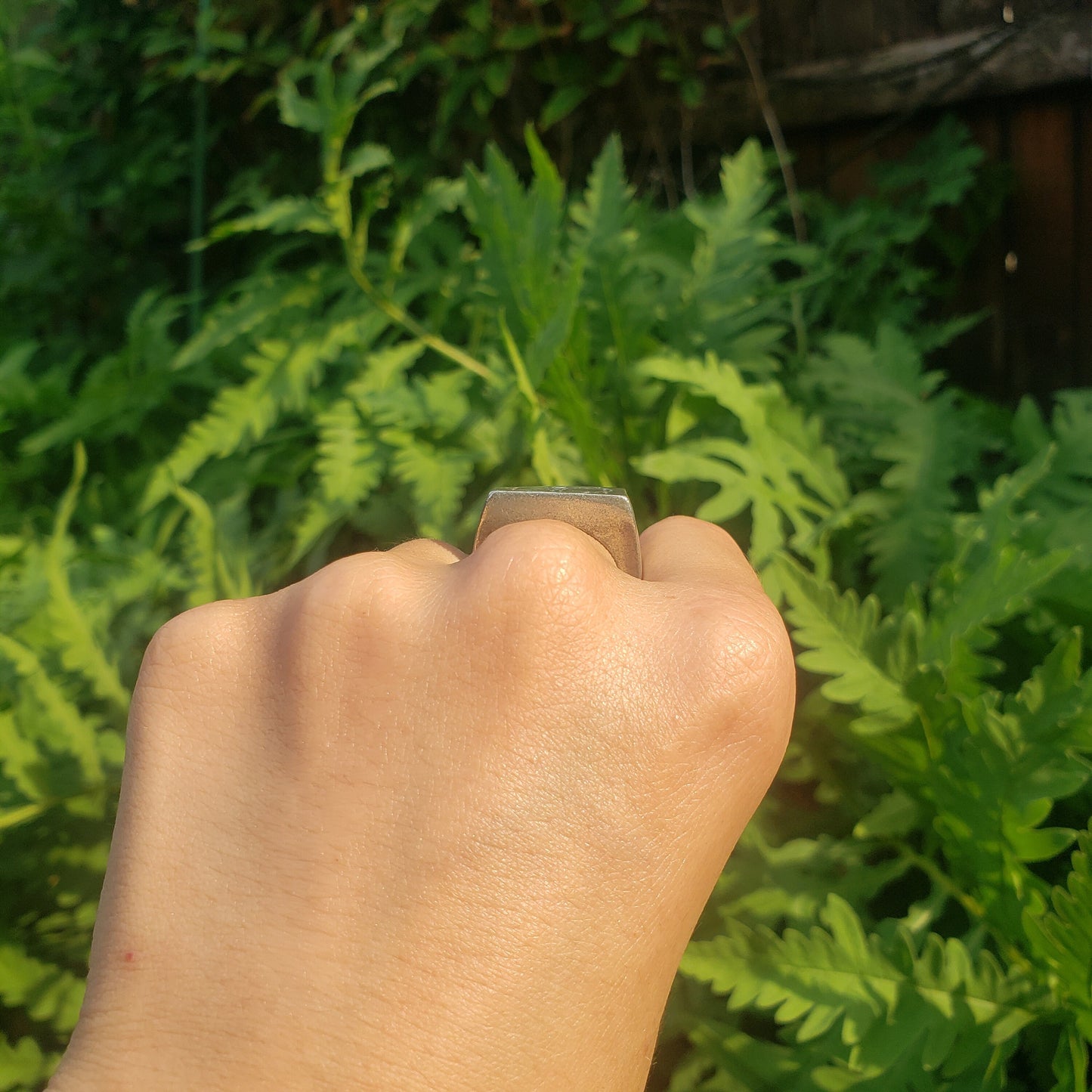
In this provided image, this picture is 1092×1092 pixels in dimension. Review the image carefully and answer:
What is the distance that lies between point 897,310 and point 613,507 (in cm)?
136

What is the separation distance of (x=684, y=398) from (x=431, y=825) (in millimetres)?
1013

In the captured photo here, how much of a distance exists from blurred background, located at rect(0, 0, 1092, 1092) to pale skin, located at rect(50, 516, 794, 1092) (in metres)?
0.49

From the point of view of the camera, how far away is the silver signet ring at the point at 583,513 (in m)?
0.67

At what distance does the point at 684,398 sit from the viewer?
1.41m

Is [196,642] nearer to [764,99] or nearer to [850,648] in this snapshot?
[850,648]

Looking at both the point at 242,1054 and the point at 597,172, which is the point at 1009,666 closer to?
the point at 597,172

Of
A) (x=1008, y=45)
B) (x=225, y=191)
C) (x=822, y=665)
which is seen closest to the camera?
(x=822, y=665)

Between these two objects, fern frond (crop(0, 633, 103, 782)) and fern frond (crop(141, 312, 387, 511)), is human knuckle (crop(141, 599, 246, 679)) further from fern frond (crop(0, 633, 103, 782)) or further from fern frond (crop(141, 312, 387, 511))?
fern frond (crop(141, 312, 387, 511))

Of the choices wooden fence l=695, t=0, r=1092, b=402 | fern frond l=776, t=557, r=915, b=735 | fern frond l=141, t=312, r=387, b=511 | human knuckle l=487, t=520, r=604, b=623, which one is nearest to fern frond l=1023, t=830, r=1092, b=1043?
fern frond l=776, t=557, r=915, b=735

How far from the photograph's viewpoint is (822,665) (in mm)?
1000

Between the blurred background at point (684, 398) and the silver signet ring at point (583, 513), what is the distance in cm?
41

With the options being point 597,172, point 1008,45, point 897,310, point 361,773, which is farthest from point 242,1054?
point 1008,45

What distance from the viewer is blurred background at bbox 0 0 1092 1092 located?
974 millimetres

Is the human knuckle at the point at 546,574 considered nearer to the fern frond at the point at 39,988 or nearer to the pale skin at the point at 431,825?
the pale skin at the point at 431,825
